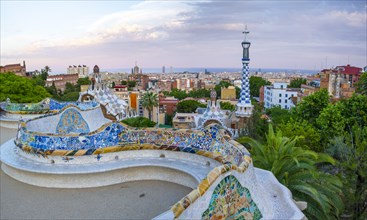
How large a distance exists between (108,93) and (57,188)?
727 inches

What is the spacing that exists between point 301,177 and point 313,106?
13254 millimetres

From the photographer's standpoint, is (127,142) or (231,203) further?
(127,142)

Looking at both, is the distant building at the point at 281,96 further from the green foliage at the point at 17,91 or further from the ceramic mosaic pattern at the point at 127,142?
the ceramic mosaic pattern at the point at 127,142

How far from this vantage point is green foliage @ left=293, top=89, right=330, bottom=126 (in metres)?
18.2

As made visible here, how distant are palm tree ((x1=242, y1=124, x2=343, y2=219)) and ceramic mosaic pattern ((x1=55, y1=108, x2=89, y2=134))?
442cm

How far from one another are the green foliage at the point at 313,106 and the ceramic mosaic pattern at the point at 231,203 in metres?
15.8

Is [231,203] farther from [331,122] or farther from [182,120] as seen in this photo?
[182,120]

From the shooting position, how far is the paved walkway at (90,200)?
183 inches

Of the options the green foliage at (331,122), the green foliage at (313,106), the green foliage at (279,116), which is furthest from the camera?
the green foliage at (279,116)

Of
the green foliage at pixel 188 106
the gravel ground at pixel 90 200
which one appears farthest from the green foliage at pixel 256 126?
the green foliage at pixel 188 106

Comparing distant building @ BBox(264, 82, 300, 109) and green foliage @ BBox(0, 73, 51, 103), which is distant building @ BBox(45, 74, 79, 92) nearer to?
distant building @ BBox(264, 82, 300, 109)

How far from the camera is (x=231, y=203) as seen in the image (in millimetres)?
3289

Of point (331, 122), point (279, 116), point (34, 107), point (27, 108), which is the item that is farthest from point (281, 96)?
point (27, 108)

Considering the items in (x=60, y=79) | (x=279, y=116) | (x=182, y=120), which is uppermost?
(x=60, y=79)
